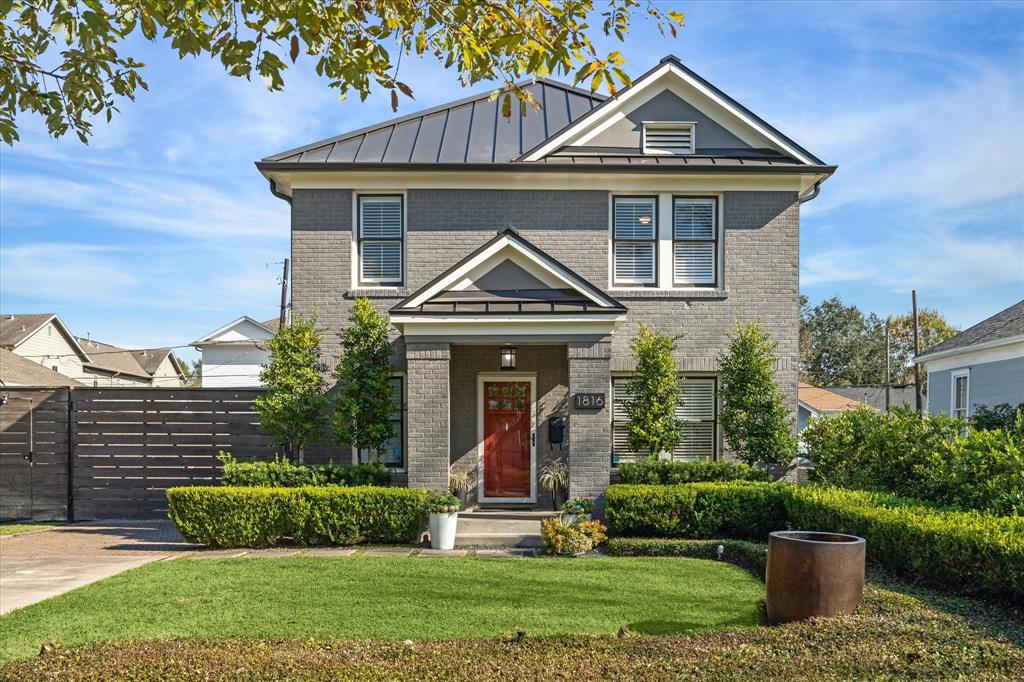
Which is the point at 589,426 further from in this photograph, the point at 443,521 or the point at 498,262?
the point at 498,262

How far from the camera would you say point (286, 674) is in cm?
473

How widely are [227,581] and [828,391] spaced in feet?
142

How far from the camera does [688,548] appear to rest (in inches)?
436

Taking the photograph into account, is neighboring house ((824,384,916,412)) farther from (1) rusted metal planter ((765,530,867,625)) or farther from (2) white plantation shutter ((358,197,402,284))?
(1) rusted metal planter ((765,530,867,625))

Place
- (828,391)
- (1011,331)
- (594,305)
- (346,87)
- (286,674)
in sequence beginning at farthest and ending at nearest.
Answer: (828,391) → (1011,331) → (594,305) → (346,87) → (286,674)

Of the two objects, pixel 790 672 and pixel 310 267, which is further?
pixel 310 267

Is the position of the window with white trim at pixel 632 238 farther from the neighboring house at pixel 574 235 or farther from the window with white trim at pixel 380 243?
Answer: the window with white trim at pixel 380 243

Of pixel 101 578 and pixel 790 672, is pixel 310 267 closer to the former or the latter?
pixel 101 578

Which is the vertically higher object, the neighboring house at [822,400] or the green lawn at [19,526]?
the neighboring house at [822,400]

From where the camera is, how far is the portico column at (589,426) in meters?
12.5

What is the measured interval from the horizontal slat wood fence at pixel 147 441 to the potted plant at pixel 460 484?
3840mm

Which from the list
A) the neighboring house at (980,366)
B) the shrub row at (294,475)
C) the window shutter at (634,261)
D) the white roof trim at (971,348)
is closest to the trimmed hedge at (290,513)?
the shrub row at (294,475)

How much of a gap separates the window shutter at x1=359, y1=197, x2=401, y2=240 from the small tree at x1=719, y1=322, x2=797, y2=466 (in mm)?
6522

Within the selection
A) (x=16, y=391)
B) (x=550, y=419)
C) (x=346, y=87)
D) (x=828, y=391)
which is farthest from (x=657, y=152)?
(x=828, y=391)
